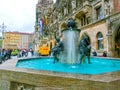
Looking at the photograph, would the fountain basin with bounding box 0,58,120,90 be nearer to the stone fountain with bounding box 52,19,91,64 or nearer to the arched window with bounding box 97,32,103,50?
the stone fountain with bounding box 52,19,91,64

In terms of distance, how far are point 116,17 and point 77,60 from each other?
13167 mm

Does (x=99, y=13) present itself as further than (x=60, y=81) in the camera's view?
Yes

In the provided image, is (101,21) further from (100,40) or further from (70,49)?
(70,49)

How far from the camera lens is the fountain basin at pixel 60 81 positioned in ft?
13.4

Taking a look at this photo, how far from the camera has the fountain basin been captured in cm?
407

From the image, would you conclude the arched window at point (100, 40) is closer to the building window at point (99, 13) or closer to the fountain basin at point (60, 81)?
the building window at point (99, 13)

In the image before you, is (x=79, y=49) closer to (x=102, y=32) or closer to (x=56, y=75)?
(x=56, y=75)

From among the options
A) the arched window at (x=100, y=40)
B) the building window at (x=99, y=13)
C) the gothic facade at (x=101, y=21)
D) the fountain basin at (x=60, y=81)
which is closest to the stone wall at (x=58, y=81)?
the fountain basin at (x=60, y=81)

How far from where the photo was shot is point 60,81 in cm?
432

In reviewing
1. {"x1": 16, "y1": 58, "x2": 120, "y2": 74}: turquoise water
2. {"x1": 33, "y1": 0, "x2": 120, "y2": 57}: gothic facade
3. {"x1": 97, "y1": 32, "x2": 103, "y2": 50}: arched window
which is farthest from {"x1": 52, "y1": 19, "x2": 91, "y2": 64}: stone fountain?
{"x1": 97, "y1": 32, "x2": 103, "y2": 50}: arched window

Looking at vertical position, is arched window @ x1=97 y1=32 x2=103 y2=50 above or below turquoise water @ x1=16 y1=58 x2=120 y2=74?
above

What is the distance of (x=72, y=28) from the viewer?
31.4 ft

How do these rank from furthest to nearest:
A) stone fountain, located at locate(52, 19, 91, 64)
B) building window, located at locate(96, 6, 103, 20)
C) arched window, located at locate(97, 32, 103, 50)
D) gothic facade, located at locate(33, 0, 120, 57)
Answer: building window, located at locate(96, 6, 103, 20) → arched window, located at locate(97, 32, 103, 50) → gothic facade, located at locate(33, 0, 120, 57) → stone fountain, located at locate(52, 19, 91, 64)

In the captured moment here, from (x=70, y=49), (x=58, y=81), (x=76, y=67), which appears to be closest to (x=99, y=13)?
(x=70, y=49)
